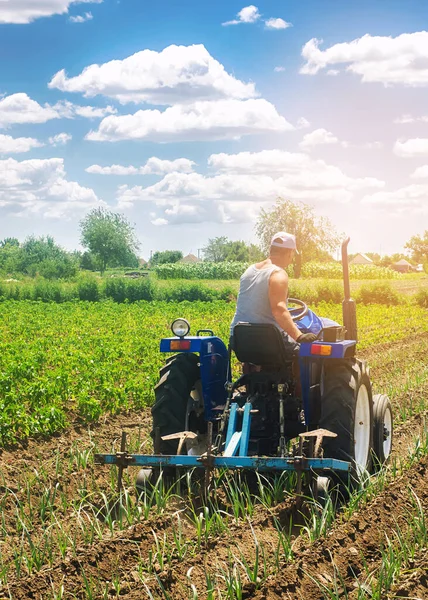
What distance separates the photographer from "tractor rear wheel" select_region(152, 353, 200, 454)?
582cm

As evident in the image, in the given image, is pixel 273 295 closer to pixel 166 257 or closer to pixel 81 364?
pixel 81 364

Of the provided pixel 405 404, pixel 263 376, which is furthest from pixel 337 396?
pixel 405 404

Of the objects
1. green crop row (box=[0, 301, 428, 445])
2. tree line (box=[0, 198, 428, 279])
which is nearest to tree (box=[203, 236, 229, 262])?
tree line (box=[0, 198, 428, 279])

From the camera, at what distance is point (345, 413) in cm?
558

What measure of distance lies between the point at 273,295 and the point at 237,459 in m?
1.26

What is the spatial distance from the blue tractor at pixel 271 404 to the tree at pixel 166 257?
100 m

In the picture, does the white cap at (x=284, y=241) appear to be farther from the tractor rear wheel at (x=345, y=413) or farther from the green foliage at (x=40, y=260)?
the green foliage at (x=40, y=260)

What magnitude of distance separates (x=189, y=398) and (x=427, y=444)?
80.4 inches

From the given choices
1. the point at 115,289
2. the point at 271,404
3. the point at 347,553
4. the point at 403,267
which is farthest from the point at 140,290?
the point at 403,267

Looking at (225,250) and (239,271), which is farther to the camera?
(225,250)

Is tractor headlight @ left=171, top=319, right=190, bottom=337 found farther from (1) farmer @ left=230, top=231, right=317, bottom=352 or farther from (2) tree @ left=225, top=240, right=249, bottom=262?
(2) tree @ left=225, top=240, right=249, bottom=262

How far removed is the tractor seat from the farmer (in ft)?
0.25

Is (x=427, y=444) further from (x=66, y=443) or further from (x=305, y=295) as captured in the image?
(x=305, y=295)

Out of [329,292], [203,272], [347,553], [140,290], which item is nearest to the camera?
[347,553]
